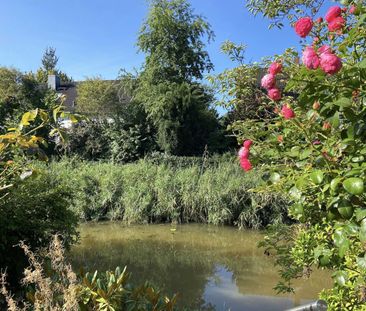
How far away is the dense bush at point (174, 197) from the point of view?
31.0ft

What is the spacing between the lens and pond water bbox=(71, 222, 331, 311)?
532 centimetres

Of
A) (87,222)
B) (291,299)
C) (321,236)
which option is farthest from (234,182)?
(321,236)

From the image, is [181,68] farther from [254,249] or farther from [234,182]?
[254,249]

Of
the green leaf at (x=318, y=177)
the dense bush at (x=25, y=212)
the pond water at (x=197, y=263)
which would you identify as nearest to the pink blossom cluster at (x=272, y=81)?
the green leaf at (x=318, y=177)

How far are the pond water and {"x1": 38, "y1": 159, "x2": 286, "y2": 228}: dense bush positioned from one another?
0.42 m

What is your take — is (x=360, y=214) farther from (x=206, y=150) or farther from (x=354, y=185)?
(x=206, y=150)

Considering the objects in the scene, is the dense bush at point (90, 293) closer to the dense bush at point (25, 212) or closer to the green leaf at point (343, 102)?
the dense bush at point (25, 212)

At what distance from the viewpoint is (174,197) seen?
10047 mm

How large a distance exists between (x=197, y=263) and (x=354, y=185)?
238 inches

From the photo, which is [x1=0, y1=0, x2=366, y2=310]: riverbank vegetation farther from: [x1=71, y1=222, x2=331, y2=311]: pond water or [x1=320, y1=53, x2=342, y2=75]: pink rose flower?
[x1=71, y1=222, x2=331, y2=311]: pond water

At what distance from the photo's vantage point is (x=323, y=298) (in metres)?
2.95

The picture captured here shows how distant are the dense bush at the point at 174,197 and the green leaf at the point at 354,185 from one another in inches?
312

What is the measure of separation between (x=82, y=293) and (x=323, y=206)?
4.52ft

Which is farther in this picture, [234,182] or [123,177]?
[123,177]
